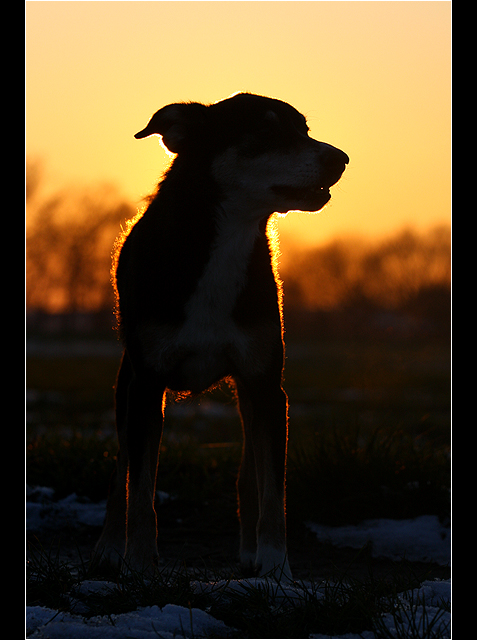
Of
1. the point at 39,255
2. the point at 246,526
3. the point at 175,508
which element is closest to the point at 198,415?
the point at 175,508

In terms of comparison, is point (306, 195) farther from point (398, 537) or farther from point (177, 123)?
point (398, 537)

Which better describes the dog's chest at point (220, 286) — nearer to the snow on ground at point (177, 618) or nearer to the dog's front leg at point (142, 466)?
the dog's front leg at point (142, 466)

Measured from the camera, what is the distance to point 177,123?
4.25m

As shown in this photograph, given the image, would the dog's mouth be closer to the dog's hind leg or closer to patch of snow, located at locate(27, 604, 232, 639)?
the dog's hind leg

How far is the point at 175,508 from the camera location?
5.76m

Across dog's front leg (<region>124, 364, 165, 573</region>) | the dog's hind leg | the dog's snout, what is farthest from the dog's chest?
the dog's hind leg

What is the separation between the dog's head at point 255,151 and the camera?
4.10 meters

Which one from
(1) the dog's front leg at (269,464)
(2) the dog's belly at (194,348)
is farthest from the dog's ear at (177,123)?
(1) the dog's front leg at (269,464)

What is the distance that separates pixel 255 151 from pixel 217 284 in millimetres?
851

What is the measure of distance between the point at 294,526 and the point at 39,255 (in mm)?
30085

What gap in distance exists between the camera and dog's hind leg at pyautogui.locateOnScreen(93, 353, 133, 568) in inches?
178

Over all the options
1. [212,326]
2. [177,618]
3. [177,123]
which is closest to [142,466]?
[212,326]

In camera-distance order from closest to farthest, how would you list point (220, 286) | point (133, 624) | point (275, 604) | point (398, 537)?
point (133, 624) → point (275, 604) → point (220, 286) → point (398, 537)
